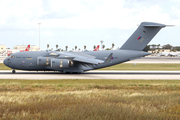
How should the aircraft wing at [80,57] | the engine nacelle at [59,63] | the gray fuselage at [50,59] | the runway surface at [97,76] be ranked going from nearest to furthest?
the runway surface at [97,76]
the aircraft wing at [80,57]
the engine nacelle at [59,63]
the gray fuselage at [50,59]

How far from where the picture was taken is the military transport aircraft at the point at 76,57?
30406 millimetres

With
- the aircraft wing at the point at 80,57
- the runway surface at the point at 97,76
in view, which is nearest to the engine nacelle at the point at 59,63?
the aircraft wing at the point at 80,57

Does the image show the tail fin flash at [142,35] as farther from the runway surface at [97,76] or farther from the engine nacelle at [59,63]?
the engine nacelle at [59,63]

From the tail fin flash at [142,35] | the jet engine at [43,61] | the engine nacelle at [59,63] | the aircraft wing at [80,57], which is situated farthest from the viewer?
the tail fin flash at [142,35]

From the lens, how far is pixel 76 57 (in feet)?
99.3

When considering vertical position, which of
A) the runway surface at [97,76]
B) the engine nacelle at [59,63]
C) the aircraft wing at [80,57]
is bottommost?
the runway surface at [97,76]

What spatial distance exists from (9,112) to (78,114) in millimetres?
2767

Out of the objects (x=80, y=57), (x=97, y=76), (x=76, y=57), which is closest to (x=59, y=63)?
(x=76, y=57)

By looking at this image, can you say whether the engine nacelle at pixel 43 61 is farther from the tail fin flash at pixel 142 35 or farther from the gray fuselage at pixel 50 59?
the tail fin flash at pixel 142 35

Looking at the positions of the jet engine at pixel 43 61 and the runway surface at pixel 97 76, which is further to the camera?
the jet engine at pixel 43 61

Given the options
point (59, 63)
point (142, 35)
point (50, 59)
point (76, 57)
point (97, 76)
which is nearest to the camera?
point (97, 76)

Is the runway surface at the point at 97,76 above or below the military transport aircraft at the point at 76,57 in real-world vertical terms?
below

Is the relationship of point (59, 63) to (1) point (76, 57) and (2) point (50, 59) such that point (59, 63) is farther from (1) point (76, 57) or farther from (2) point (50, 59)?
(1) point (76, 57)

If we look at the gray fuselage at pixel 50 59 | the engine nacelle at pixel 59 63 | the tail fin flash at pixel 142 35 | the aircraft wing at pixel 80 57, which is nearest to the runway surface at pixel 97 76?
the gray fuselage at pixel 50 59
